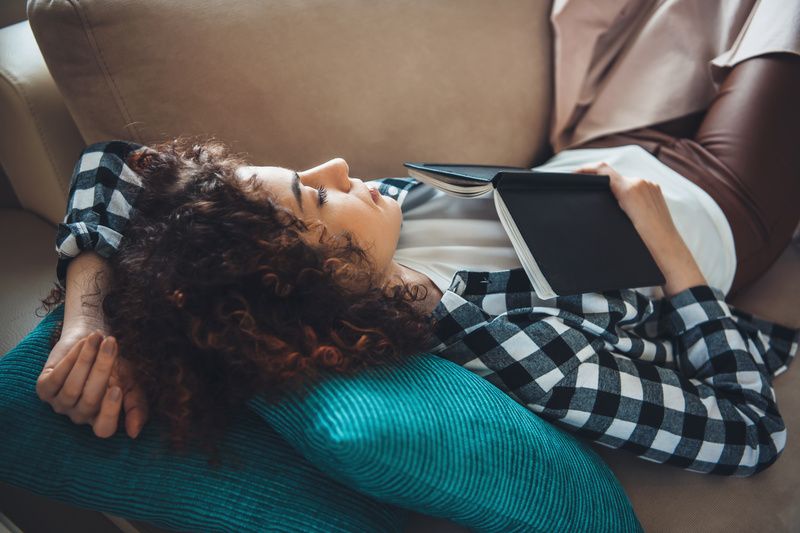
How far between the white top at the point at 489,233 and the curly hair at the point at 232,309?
0.22 metres

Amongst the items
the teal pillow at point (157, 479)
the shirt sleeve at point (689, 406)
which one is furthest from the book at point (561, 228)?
the teal pillow at point (157, 479)

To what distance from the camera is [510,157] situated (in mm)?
1106

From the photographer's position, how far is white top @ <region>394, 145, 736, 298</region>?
0.88 meters

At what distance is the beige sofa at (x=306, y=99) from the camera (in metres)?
0.76

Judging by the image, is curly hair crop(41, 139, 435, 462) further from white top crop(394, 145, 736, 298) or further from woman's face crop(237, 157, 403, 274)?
white top crop(394, 145, 736, 298)

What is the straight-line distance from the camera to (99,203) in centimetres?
73

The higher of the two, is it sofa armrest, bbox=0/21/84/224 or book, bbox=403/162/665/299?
sofa armrest, bbox=0/21/84/224

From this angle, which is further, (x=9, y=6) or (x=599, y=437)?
(x=9, y=6)

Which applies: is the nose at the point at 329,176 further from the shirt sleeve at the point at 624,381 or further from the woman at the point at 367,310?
the shirt sleeve at the point at 624,381

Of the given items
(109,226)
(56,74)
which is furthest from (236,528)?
(56,74)

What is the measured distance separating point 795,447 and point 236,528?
80cm

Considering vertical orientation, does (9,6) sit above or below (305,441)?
above

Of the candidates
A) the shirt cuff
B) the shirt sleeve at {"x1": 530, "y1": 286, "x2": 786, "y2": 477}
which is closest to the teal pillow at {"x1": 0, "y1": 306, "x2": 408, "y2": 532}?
the shirt sleeve at {"x1": 530, "y1": 286, "x2": 786, "y2": 477}

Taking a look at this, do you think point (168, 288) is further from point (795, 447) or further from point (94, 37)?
point (795, 447)
